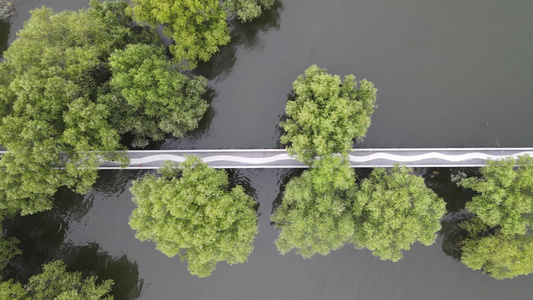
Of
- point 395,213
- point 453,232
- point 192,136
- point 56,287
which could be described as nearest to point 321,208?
point 395,213

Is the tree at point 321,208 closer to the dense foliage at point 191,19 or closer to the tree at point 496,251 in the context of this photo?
the tree at point 496,251

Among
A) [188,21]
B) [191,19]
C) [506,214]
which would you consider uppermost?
[191,19]

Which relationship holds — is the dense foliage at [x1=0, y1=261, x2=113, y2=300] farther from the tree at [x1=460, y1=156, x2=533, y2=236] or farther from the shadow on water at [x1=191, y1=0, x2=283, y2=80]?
the tree at [x1=460, y1=156, x2=533, y2=236]

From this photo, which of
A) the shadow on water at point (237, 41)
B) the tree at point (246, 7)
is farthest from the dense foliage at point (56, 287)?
the tree at point (246, 7)

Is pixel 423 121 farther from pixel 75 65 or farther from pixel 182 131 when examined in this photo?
pixel 75 65

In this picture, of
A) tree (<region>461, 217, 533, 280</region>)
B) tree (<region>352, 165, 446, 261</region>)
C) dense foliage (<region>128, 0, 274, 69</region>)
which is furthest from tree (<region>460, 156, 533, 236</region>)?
dense foliage (<region>128, 0, 274, 69</region>)

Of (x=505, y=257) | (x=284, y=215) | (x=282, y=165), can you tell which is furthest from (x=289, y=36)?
(x=505, y=257)

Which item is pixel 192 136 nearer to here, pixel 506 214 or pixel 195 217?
pixel 195 217
